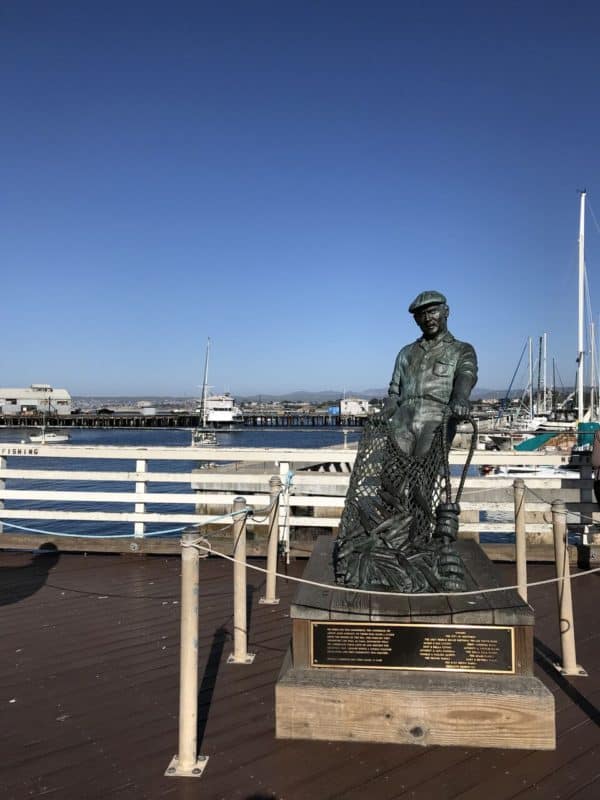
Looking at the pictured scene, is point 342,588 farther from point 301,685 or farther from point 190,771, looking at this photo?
point 190,771

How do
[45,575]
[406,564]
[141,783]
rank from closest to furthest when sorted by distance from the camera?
[141,783] < [406,564] < [45,575]

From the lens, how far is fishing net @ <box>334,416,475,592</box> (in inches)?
139

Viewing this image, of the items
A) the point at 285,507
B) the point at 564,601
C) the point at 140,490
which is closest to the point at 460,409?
the point at 564,601

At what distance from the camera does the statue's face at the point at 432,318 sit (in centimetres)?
447

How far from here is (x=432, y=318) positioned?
4.49m

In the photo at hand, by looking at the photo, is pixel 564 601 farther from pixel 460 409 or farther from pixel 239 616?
pixel 239 616

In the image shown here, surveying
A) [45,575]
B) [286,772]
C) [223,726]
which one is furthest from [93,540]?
[286,772]

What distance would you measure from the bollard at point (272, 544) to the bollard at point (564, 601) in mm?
2270

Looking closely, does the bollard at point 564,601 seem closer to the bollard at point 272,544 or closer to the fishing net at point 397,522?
the fishing net at point 397,522

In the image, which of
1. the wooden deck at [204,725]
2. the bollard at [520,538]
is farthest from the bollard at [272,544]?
the bollard at [520,538]

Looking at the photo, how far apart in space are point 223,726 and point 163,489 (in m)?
23.5

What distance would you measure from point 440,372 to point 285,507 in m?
2.87

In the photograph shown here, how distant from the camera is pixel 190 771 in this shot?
281 centimetres

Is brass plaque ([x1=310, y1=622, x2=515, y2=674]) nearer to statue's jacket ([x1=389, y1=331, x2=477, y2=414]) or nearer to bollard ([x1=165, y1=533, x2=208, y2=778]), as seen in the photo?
bollard ([x1=165, y1=533, x2=208, y2=778])
